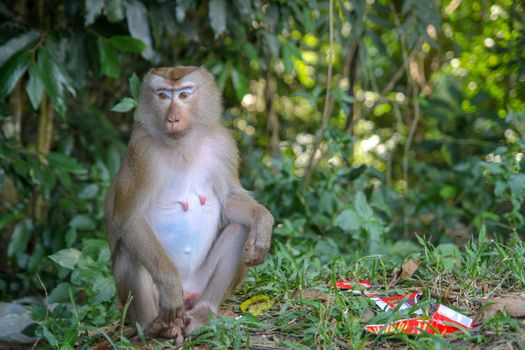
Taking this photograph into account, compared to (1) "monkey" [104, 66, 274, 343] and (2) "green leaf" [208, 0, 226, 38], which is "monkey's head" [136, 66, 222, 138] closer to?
(1) "monkey" [104, 66, 274, 343]

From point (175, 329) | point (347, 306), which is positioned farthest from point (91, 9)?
point (347, 306)

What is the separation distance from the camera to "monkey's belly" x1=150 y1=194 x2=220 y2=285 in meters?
4.08

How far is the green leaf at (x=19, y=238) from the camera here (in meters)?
5.76

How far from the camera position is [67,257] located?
4.62 m

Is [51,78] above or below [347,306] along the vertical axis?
above

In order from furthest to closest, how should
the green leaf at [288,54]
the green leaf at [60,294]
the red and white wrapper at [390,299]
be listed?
the green leaf at [288,54], the green leaf at [60,294], the red and white wrapper at [390,299]

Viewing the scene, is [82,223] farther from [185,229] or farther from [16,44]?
[185,229]

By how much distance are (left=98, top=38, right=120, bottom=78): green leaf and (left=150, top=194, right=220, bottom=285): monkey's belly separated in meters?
1.42

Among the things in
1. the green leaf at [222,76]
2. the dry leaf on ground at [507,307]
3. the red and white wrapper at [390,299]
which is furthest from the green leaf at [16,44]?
the dry leaf on ground at [507,307]

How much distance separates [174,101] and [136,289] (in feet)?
3.45

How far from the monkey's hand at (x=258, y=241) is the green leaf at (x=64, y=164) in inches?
78.3

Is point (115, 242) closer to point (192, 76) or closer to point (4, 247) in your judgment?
point (192, 76)

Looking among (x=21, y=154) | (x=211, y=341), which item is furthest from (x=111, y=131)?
(x=211, y=341)

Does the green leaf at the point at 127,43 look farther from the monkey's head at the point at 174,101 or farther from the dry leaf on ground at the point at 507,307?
the dry leaf on ground at the point at 507,307
